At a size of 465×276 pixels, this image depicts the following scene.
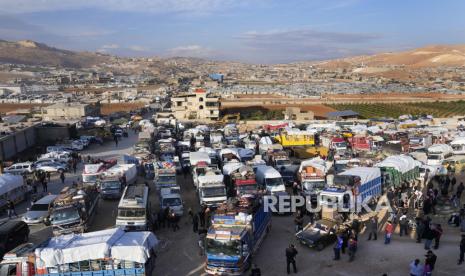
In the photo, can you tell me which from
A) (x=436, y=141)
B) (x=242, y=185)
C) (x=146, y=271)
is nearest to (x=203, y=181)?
(x=242, y=185)

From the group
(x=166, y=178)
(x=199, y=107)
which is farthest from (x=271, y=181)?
(x=199, y=107)

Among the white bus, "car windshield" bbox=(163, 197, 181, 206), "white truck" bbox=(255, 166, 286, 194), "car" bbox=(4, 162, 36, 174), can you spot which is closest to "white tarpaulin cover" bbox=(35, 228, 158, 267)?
the white bus

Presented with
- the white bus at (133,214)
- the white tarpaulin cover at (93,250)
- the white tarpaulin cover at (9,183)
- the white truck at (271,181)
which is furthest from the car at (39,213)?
the white truck at (271,181)

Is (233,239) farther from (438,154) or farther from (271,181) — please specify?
(438,154)

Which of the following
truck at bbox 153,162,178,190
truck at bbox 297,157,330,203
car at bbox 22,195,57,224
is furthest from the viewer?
truck at bbox 153,162,178,190

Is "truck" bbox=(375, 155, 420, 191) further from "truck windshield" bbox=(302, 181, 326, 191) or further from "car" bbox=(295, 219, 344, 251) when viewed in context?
"car" bbox=(295, 219, 344, 251)

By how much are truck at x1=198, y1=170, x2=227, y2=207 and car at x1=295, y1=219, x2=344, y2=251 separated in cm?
451

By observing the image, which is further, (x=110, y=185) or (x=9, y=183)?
(x=110, y=185)

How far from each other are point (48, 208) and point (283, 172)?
12322 millimetres

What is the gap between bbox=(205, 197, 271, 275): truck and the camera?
40.6ft

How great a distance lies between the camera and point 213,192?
18.8m

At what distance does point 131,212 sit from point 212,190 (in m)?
4.08

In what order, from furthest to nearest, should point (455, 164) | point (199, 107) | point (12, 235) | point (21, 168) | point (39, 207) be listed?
point (199, 107) → point (21, 168) → point (455, 164) → point (39, 207) → point (12, 235)

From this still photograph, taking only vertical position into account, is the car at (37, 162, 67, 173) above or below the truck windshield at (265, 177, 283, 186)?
below
